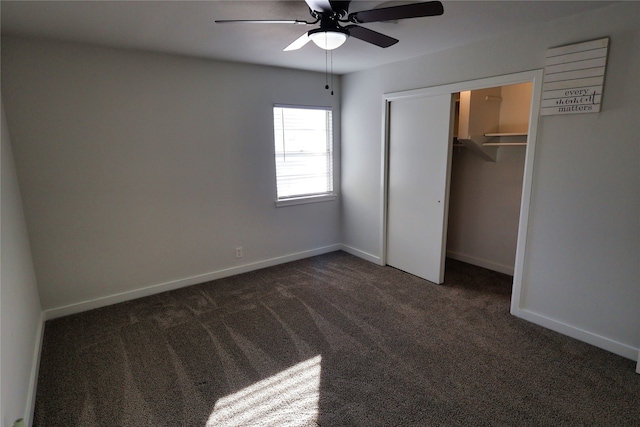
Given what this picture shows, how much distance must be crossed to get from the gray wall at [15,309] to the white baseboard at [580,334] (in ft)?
11.0

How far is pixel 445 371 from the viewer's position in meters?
2.20

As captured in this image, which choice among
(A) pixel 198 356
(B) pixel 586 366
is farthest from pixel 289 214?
(B) pixel 586 366

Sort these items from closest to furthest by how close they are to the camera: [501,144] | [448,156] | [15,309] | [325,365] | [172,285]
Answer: [15,309] → [325,365] → [448,156] → [172,285] → [501,144]

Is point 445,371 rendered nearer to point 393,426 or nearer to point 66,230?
point 393,426

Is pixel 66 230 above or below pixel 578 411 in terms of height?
above

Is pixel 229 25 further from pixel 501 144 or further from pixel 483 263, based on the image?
pixel 483 263

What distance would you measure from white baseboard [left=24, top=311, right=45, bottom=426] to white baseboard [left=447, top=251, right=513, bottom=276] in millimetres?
4210

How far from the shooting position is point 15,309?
6.36 feet

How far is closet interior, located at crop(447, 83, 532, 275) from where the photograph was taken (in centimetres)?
358

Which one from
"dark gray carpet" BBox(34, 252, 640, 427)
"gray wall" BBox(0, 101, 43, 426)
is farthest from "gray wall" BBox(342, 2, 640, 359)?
"gray wall" BBox(0, 101, 43, 426)

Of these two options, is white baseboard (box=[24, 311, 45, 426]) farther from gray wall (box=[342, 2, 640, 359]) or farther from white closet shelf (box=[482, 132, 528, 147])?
white closet shelf (box=[482, 132, 528, 147])

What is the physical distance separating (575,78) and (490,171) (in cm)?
161

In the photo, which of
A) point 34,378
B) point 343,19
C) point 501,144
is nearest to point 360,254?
point 501,144

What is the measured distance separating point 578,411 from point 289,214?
123 inches
